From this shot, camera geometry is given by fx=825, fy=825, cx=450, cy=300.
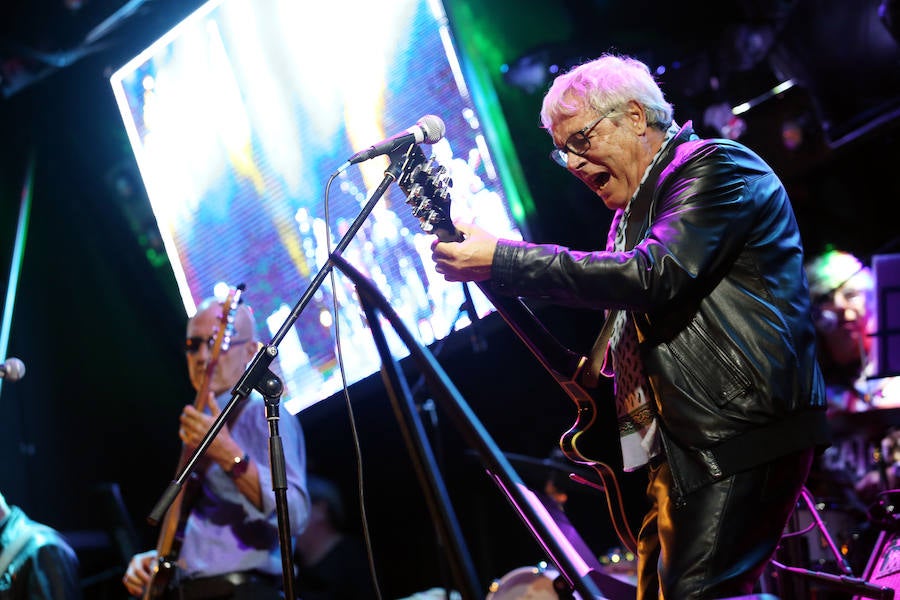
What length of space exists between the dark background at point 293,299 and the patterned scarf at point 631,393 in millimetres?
1879

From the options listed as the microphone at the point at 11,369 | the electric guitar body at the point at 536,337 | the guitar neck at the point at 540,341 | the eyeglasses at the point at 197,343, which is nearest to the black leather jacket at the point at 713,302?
the electric guitar body at the point at 536,337

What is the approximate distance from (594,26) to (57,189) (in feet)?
13.7

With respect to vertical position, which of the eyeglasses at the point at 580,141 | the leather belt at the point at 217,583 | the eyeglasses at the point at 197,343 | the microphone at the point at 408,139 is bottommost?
the leather belt at the point at 217,583

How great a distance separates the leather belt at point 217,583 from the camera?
11.7 ft

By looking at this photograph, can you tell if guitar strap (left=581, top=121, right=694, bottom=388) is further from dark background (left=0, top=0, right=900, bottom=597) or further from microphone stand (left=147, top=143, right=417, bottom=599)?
dark background (left=0, top=0, right=900, bottom=597)

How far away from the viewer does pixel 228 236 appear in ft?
16.3

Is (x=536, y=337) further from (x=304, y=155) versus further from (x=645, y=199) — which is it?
(x=304, y=155)

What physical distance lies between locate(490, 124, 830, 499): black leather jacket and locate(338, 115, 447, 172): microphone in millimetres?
416

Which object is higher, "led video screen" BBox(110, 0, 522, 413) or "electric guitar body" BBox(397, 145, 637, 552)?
A: "led video screen" BBox(110, 0, 522, 413)

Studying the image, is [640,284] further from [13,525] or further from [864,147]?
[864,147]

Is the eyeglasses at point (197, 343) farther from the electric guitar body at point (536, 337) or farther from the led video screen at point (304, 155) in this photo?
the electric guitar body at point (536, 337)

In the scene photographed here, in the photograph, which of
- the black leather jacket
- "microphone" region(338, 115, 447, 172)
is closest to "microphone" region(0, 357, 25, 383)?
"microphone" region(338, 115, 447, 172)

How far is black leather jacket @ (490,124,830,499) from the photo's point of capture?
2023 millimetres

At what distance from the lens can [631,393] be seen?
92.4 inches
